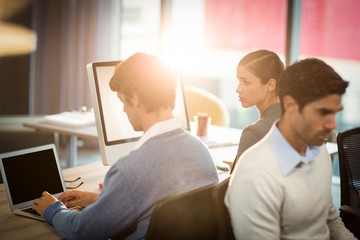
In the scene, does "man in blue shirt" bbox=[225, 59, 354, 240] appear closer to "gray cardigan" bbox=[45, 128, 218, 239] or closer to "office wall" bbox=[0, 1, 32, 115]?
"gray cardigan" bbox=[45, 128, 218, 239]

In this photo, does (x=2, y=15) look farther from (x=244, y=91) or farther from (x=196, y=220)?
(x=196, y=220)

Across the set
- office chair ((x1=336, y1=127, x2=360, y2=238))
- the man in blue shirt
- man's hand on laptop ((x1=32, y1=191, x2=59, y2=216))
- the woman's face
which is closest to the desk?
the woman's face

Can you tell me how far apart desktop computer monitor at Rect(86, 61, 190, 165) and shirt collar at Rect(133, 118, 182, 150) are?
0.76 m

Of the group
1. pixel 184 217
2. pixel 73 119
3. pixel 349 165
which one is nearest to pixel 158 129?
pixel 184 217

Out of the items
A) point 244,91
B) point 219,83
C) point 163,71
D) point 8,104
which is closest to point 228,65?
point 219,83

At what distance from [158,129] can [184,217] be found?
12.4 inches

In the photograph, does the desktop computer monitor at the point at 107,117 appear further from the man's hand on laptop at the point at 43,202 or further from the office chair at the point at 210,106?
the office chair at the point at 210,106

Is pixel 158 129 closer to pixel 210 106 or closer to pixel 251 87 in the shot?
pixel 251 87

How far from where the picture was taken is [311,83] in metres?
1.53

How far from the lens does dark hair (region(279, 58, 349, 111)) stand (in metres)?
1.53

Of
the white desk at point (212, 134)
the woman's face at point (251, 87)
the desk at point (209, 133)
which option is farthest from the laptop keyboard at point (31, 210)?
the desk at point (209, 133)

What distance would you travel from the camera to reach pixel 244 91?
8.20 feet

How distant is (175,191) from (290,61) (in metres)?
3.57

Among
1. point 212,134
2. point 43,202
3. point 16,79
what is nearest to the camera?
point 43,202
